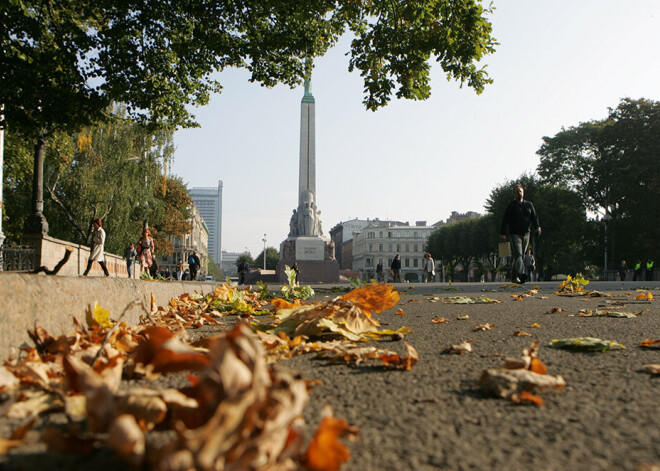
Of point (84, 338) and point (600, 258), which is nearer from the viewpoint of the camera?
point (84, 338)

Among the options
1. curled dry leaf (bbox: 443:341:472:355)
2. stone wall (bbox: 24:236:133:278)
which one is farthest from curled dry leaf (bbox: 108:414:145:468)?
stone wall (bbox: 24:236:133:278)

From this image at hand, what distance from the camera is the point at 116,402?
1.43 meters

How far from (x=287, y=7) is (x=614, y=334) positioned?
8855mm

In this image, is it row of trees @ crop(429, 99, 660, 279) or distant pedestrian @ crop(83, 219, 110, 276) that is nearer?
distant pedestrian @ crop(83, 219, 110, 276)

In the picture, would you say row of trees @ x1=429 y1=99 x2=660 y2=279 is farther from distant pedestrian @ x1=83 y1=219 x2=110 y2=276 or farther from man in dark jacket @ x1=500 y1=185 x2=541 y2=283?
distant pedestrian @ x1=83 y1=219 x2=110 y2=276

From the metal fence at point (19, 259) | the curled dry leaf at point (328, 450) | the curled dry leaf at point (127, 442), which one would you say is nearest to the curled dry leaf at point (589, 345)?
the curled dry leaf at point (328, 450)

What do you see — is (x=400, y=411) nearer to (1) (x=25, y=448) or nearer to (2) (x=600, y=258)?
(1) (x=25, y=448)

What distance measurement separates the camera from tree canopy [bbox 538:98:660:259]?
113 feet

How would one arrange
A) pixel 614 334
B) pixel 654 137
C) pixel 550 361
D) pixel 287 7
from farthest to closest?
pixel 654 137
pixel 287 7
pixel 614 334
pixel 550 361

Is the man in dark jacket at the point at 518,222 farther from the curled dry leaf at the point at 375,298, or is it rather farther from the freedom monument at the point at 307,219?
the freedom monument at the point at 307,219

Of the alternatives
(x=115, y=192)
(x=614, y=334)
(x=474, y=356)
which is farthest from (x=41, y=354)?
(x=115, y=192)

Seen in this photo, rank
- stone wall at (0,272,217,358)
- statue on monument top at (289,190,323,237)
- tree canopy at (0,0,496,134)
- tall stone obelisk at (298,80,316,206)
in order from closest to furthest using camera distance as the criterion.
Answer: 1. stone wall at (0,272,217,358)
2. tree canopy at (0,0,496,134)
3. statue on monument top at (289,190,323,237)
4. tall stone obelisk at (298,80,316,206)

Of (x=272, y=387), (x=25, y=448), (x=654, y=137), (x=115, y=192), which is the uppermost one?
(x=654, y=137)

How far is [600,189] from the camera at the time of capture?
129 ft
